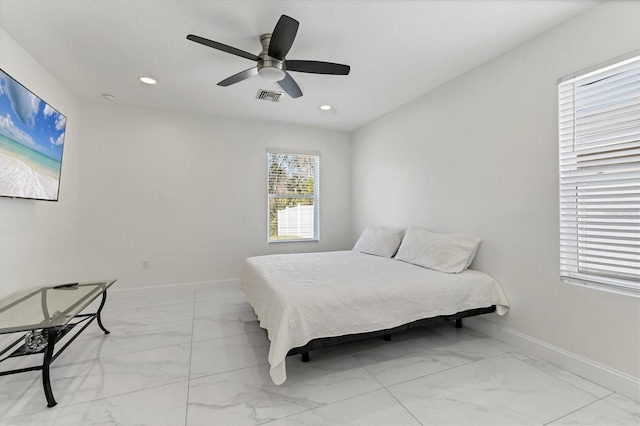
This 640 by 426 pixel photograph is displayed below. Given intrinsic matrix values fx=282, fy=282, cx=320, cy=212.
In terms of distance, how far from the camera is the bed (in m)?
1.87

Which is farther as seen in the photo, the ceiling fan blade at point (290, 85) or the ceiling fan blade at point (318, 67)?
the ceiling fan blade at point (290, 85)

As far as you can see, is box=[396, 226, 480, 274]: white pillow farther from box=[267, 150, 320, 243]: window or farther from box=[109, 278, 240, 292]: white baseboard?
box=[109, 278, 240, 292]: white baseboard

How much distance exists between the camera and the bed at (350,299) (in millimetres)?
1872

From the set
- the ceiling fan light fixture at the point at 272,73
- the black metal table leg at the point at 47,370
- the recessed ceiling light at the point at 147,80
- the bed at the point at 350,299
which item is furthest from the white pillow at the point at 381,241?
the recessed ceiling light at the point at 147,80

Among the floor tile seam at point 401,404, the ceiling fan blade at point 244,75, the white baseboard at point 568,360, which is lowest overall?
the floor tile seam at point 401,404

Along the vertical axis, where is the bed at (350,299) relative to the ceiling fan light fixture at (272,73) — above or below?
below

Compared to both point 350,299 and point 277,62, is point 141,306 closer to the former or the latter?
point 350,299

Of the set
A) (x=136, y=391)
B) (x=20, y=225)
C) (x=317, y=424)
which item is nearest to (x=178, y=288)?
(x=20, y=225)

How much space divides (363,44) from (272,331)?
2.40 metres

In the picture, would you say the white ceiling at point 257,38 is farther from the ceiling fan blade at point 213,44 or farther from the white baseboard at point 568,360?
the white baseboard at point 568,360

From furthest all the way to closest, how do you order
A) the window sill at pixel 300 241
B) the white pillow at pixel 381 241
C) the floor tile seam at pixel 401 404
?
1. the window sill at pixel 300 241
2. the white pillow at pixel 381 241
3. the floor tile seam at pixel 401 404

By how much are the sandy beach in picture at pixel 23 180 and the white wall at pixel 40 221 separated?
13 centimetres

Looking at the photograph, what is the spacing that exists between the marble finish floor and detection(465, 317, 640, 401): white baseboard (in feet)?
0.20

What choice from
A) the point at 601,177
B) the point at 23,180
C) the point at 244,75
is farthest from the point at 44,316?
the point at 601,177
